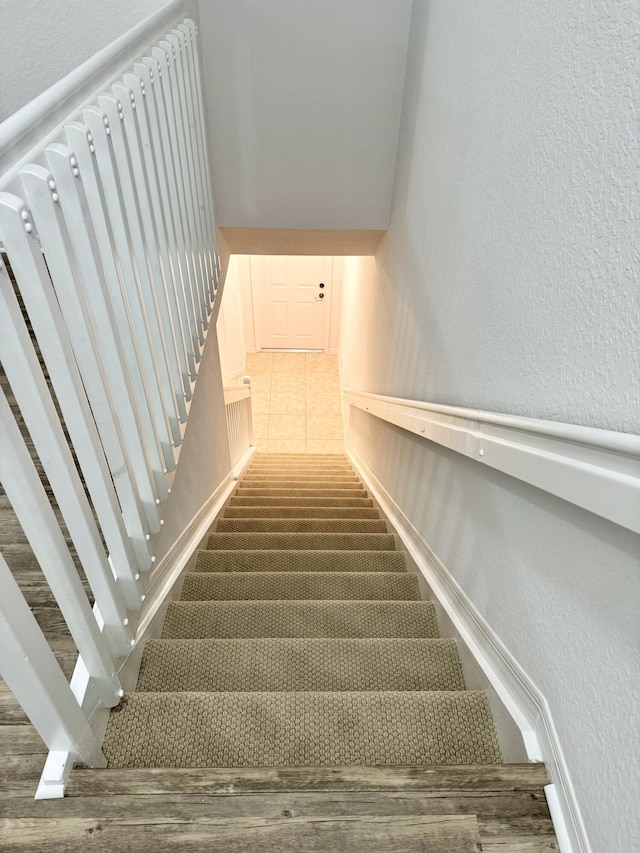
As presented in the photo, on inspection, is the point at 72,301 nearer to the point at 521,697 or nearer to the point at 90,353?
the point at 90,353

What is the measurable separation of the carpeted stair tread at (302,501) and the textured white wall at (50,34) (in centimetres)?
239

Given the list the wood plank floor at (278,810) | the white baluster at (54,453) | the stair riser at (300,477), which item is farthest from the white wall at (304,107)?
the wood plank floor at (278,810)

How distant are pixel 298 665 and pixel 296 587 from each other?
1.52 ft

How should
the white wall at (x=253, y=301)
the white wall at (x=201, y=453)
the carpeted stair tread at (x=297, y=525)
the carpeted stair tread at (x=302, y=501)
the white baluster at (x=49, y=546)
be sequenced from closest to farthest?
the white baluster at (x=49, y=546) < the white wall at (x=201, y=453) < the carpeted stair tread at (x=297, y=525) < the carpeted stair tread at (x=302, y=501) < the white wall at (x=253, y=301)

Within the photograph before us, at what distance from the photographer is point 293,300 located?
6.47 metres

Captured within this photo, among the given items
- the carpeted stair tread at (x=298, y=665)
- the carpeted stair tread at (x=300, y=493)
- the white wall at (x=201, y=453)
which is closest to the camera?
the carpeted stair tread at (x=298, y=665)

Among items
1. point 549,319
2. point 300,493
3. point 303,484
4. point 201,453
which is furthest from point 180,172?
point 303,484

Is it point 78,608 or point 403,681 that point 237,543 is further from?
point 78,608

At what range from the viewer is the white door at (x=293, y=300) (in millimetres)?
6199

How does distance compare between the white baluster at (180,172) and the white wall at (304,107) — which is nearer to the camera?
the white baluster at (180,172)

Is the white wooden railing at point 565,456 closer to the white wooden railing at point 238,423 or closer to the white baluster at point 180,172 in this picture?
the white baluster at point 180,172

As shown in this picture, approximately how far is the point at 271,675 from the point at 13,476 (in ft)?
2.91

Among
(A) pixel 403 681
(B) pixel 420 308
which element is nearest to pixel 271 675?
(A) pixel 403 681

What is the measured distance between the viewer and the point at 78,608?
2.86ft
